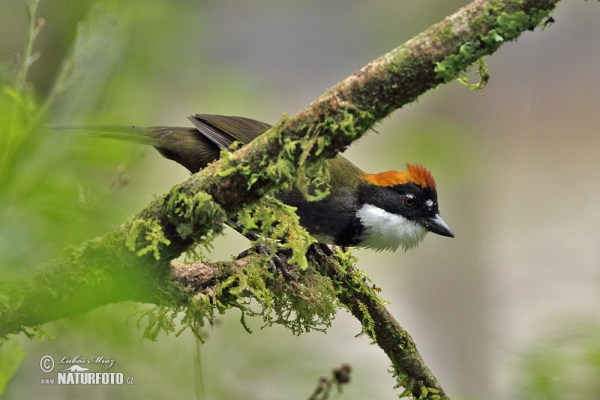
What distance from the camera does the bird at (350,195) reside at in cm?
355

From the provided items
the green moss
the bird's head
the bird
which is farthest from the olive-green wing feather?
the green moss

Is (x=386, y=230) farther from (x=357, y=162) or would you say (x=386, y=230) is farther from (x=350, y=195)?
(x=357, y=162)

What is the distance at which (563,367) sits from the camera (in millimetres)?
1498

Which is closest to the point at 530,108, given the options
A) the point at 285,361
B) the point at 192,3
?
the point at 192,3

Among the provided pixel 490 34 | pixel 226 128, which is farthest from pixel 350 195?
pixel 490 34

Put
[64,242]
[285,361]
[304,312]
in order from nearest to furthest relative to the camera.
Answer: [64,242], [285,361], [304,312]

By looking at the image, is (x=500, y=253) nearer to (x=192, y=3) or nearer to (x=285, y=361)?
(x=192, y=3)

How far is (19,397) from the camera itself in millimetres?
2875

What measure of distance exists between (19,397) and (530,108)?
24.2 feet

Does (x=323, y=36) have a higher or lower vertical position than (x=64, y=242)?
higher

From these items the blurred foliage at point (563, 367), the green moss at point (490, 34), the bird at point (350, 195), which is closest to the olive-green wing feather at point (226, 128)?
the bird at point (350, 195)

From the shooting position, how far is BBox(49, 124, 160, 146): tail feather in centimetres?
188

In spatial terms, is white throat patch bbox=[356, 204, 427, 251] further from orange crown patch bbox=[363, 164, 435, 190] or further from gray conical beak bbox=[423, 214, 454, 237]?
orange crown patch bbox=[363, 164, 435, 190]

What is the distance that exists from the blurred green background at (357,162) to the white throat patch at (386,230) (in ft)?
2.20
